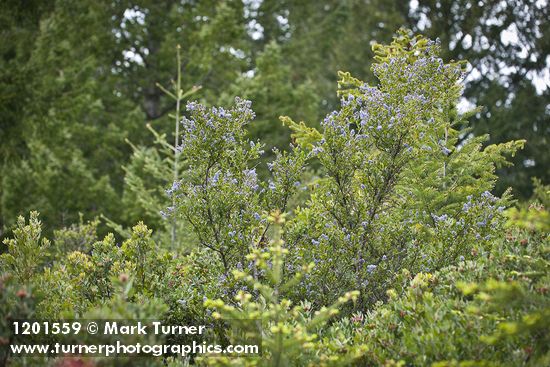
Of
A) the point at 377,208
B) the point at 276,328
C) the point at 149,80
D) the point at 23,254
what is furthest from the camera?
the point at 149,80

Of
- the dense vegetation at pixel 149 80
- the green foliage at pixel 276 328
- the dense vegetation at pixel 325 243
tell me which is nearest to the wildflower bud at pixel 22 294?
the dense vegetation at pixel 325 243

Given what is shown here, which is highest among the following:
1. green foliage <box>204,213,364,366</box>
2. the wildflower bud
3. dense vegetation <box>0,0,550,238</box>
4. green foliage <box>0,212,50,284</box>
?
dense vegetation <box>0,0,550,238</box>

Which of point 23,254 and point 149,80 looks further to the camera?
point 149,80

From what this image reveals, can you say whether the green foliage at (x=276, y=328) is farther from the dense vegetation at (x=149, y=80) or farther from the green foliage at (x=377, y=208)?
the dense vegetation at (x=149, y=80)

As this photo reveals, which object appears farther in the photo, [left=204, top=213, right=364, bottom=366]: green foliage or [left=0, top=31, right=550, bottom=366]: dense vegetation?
[left=0, top=31, right=550, bottom=366]: dense vegetation

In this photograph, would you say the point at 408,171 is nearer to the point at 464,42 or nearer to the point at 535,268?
the point at 535,268

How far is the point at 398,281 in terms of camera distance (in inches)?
200

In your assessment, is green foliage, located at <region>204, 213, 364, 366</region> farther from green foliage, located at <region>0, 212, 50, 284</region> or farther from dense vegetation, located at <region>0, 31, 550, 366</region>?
green foliage, located at <region>0, 212, 50, 284</region>

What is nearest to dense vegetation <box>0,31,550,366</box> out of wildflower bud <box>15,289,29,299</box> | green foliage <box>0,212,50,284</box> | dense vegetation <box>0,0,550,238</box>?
green foliage <box>0,212,50,284</box>

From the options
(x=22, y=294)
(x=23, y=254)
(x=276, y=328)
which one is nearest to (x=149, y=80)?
(x=23, y=254)

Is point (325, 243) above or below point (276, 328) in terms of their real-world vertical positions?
above

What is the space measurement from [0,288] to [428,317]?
2.78 m

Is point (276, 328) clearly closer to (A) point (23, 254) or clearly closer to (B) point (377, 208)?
(B) point (377, 208)

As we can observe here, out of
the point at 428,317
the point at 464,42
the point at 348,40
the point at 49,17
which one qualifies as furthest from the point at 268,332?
the point at 348,40
